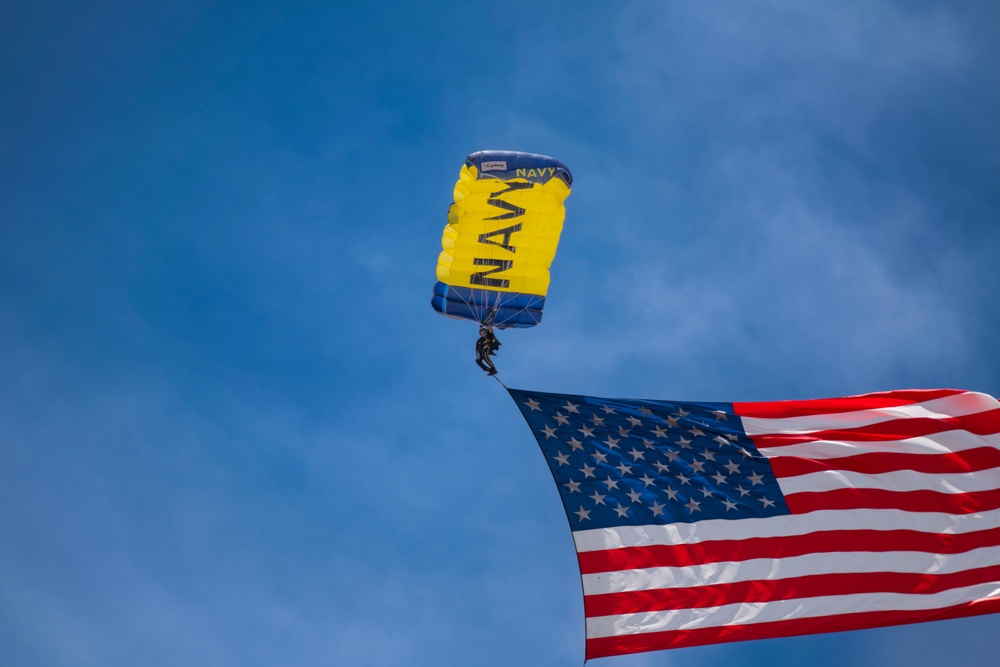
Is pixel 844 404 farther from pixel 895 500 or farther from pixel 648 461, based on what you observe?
pixel 648 461

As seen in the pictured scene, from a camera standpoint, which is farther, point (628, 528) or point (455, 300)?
point (455, 300)

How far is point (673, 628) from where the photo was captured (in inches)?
529

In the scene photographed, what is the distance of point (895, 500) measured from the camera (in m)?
14.6

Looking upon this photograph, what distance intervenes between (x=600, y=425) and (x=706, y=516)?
2.00 metres

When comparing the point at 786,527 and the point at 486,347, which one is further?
the point at 486,347

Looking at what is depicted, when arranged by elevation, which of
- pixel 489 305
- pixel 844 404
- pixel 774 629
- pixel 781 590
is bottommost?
A: pixel 774 629

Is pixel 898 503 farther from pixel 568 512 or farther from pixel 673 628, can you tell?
pixel 568 512

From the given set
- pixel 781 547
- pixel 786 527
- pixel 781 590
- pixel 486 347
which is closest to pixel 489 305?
pixel 486 347

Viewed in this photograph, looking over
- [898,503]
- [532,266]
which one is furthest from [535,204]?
[898,503]

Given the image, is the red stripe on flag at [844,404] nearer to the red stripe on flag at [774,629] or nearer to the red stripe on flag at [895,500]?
the red stripe on flag at [895,500]

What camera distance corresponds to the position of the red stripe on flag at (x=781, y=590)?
44.2 feet

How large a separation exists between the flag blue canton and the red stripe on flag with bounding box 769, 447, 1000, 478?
374mm

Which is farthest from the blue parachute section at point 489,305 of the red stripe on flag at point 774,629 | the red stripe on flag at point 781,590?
the red stripe on flag at point 774,629

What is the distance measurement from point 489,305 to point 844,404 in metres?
6.20
